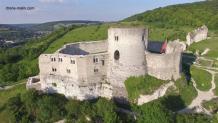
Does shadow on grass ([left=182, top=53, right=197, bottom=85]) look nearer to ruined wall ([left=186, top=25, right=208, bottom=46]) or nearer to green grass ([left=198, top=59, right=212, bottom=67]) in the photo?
green grass ([left=198, top=59, right=212, bottom=67])

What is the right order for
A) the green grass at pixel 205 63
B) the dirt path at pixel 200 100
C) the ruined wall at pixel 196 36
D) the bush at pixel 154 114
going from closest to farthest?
the bush at pixel 154 114 → the dirt path at pixel 200 100 → the green grass at pixel 205 63 → the ruined wall at pixel 196 36

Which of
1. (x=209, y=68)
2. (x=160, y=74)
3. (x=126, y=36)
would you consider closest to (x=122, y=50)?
(x=126, y=36)

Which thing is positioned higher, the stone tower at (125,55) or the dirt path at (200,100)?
the stone tower at (125,55)

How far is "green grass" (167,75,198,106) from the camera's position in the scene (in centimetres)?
5297

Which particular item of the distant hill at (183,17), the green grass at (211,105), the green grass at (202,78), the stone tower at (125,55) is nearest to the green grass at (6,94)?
the stone tower at (125,55)

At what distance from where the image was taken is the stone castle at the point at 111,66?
2077 inches

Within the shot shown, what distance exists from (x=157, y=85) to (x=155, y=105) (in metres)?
7.25

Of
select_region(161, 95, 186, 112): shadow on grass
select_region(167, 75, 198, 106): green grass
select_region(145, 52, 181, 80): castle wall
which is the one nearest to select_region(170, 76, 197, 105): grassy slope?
select_region(167, 75, 198, 106): green grass

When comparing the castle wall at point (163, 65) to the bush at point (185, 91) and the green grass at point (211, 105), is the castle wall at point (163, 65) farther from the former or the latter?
the green grass at point (211, 105)

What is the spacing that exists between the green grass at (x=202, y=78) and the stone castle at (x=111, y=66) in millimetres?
4275

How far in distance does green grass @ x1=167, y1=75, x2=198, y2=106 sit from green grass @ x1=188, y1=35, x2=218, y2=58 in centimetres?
1425

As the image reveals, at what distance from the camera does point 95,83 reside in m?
55.7

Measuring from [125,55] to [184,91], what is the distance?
10.5 meters

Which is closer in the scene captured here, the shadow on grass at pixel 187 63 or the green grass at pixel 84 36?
the shadow on grass at pixel 187 63
